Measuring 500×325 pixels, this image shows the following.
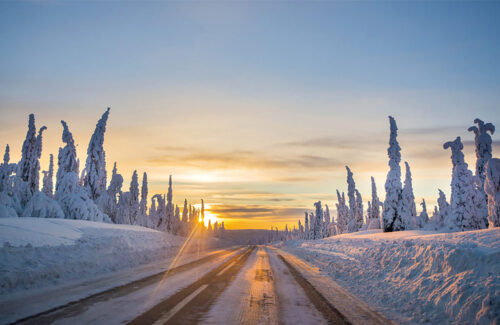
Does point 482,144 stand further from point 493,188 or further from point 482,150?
point 493,188

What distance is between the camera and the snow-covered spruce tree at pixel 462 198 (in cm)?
2734

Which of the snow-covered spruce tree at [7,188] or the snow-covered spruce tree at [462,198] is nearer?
the snow-covered spruce tree at [7,188]

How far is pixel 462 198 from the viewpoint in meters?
28.0

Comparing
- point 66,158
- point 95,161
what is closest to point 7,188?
point 66,158

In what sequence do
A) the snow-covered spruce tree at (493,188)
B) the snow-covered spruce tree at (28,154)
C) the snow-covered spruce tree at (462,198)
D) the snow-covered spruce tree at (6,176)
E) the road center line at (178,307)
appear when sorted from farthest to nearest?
the snow-covered spruce tree at (28,154) → the snow-covered spruce tree at (462,198) → the snow-covered spruce tree at (6,176) → the snow-covered spruce tree at (493,188) → the road center line at (178,307)

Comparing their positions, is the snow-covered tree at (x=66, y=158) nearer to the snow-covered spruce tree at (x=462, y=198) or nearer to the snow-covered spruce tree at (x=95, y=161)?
the snow-covered spruce tree at (x=95, y=161)

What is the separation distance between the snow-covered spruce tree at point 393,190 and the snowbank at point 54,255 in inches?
1175

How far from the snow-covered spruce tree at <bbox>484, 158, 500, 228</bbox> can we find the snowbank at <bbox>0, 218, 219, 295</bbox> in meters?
21.3

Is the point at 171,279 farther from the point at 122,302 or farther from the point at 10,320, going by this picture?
the point at 10,320

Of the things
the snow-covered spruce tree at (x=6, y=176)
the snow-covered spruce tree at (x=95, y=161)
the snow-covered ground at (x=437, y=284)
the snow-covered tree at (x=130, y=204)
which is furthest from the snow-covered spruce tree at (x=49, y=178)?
the snow-covered ground at (x=437, y=284)

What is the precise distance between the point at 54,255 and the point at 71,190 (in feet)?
65.8

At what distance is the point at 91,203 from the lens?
92.8 ft

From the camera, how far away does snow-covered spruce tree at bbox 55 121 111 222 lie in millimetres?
26359

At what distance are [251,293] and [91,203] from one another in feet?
84.0
